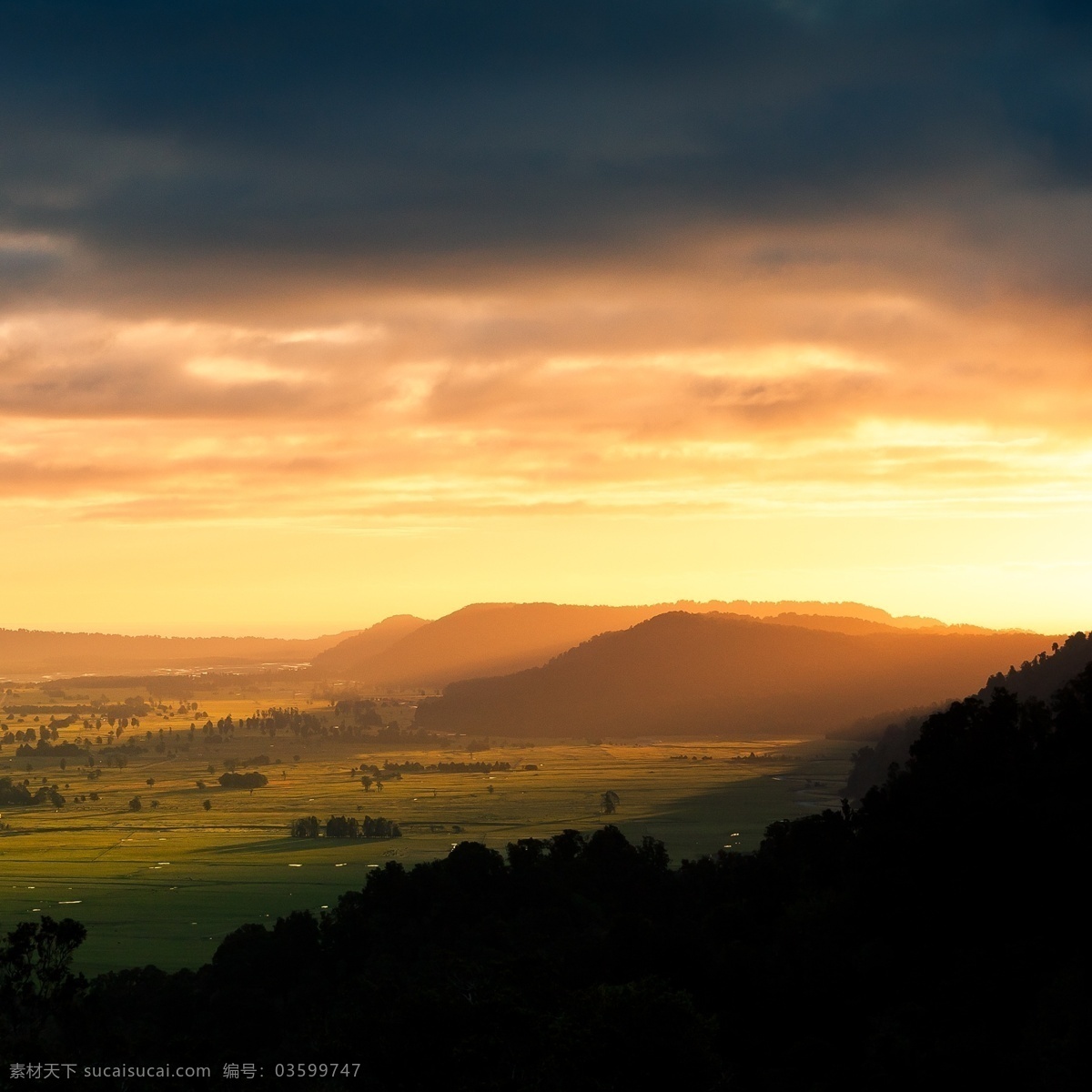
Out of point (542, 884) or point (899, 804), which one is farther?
point (542, 884)

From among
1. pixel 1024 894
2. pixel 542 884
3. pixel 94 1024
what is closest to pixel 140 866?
pixel 542 884

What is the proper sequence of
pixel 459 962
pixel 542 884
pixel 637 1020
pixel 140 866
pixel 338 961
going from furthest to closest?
pixel 140 866, pixel 542 884, pixel 338 961, pixel 459 962, pixel 637 1020

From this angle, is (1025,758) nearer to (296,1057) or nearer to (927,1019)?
(927,1019)

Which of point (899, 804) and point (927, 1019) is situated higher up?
point (899, 804)

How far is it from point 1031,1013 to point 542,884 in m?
42.7

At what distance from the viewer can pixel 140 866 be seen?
186375 millimetres

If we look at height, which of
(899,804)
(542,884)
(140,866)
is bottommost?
(140,866)

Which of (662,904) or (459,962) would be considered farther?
(662,904)

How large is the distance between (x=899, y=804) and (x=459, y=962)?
2158 cm

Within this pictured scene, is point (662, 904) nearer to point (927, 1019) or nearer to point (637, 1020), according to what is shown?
point (927, 1019)

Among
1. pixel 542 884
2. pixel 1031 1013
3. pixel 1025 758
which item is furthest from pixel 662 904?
pixel 1031 1013

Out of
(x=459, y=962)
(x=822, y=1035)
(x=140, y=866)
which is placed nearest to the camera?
(x=822, y=1035)

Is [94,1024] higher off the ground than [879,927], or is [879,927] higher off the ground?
[879,927]

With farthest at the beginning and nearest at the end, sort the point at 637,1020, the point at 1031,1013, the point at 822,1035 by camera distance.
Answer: the point at 822,1035 < the point at 1031,1013 < the point at 637,1020
